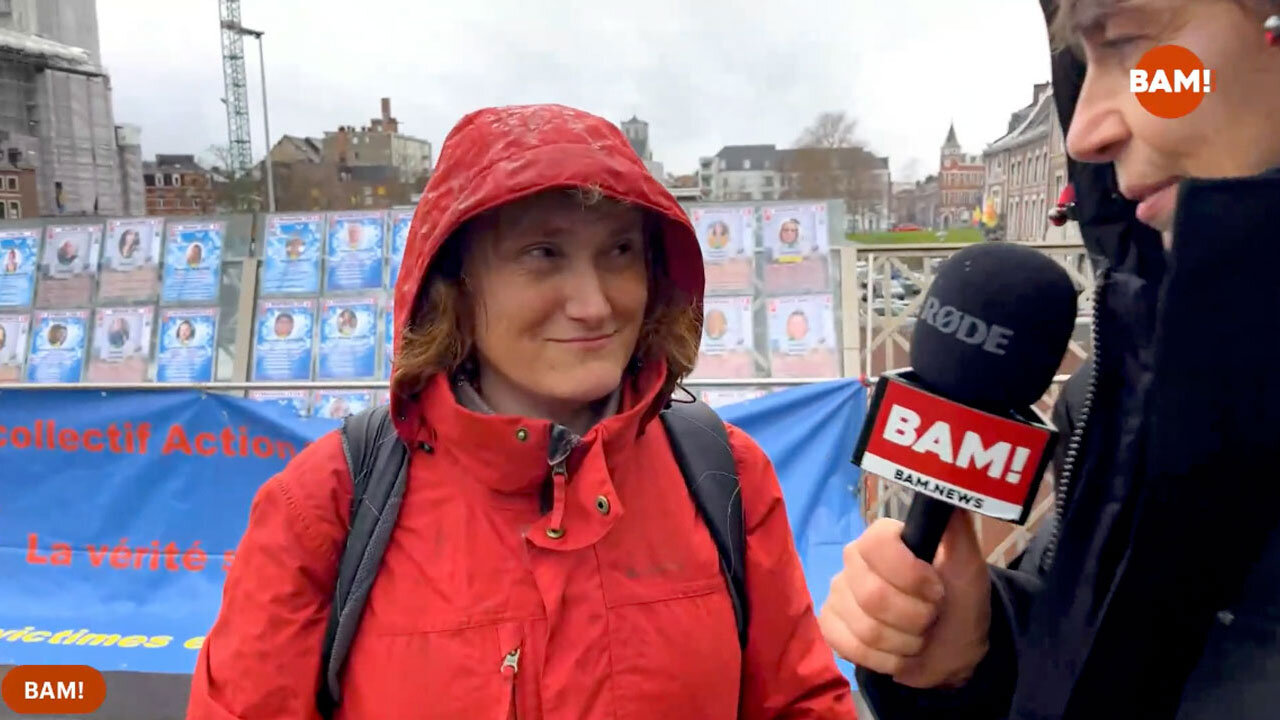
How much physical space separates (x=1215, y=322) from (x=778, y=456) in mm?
3052

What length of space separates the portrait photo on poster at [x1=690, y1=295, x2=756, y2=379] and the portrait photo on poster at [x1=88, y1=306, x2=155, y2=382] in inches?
138

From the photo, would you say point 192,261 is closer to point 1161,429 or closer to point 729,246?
point 729,246

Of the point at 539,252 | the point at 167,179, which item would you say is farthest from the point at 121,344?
the point at 167,179

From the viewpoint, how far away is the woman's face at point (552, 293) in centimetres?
131

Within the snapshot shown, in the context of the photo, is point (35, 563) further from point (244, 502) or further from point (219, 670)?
point (219, 670)

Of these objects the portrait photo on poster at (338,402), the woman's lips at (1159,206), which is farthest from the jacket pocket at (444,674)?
the portrait photo on poster at (338,402)

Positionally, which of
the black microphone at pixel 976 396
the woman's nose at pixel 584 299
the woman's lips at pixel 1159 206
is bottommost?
the black microphone at pixel 976 396

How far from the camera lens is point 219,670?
49.1 inches

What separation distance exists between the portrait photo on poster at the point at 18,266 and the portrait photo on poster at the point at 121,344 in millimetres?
527

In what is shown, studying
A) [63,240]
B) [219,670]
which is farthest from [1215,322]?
[63,240]

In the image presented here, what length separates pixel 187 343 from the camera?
198 inches

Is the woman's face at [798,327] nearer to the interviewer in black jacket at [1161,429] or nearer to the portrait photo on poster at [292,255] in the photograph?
the portrait photo on poster at [292,255]

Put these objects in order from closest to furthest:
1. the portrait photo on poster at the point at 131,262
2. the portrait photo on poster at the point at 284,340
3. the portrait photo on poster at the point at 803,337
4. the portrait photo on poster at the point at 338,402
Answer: the portrait photo on poster at the point at 338,402
the portrait photo on poster at the point at 803,337
the portrait photo on poster at the point at 284,340
the portrait photo on poster at the point at 131,262

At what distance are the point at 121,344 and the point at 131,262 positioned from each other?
54 centimetres
